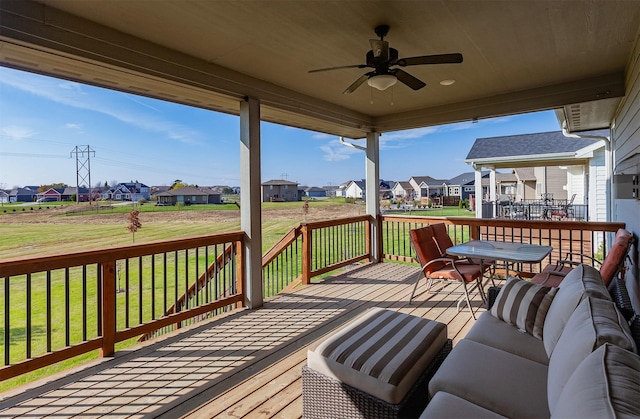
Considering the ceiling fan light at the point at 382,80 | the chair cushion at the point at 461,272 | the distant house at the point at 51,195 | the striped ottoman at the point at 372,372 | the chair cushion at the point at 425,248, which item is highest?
the ceiling fan light at the point at 382,80

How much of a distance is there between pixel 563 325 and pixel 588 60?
324cm

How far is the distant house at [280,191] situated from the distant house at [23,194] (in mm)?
2266

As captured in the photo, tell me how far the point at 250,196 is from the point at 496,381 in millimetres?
3085

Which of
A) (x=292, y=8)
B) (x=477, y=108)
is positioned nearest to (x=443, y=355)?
(x=292, y=8)

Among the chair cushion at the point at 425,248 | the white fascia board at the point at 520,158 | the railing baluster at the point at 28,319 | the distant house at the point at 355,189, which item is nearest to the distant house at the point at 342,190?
the distant house at the point at 355,189

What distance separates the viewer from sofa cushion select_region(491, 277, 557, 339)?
83.5 inches

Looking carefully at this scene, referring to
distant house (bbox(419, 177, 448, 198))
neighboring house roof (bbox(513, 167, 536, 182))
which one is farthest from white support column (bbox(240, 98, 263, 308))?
neighboring house roof (bbox(513, 167, 536, 182))

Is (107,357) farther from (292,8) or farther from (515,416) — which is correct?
(292,8)

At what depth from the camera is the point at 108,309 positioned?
2822mm

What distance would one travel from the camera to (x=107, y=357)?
9.21ft

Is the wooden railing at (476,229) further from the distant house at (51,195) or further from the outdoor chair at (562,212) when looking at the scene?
the distant house at (51,195)

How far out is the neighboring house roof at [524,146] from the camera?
30.5 ft

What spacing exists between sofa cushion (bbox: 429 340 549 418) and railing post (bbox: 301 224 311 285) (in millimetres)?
3280

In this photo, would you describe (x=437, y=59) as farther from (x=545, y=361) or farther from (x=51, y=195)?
(x=51, y=195)
